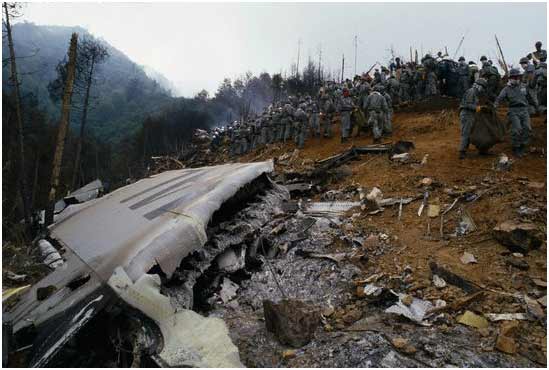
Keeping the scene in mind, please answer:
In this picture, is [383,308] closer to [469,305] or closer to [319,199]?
[469,305]

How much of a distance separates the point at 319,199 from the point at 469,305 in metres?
4.38

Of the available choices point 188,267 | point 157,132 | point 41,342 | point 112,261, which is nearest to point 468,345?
point 188,267

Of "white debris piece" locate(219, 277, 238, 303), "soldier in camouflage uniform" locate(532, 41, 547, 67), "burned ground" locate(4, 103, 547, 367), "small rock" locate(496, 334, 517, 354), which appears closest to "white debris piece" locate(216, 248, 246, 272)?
"burned ground" locate(4, 103, 547, 367)

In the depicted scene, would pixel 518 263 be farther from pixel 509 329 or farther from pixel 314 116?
pixel 314 116

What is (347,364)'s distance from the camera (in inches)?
119

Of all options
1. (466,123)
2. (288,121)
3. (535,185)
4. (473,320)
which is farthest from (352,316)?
(288,121)

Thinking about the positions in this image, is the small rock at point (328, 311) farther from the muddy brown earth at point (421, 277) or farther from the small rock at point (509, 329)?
the small rock at point (509, 329)

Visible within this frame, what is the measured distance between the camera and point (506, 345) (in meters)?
3.01

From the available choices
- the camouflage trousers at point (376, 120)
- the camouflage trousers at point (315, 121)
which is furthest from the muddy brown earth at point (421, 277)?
the camouflage trousers at point (315, 121)

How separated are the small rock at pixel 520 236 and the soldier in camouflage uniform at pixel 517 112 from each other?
3.60 meters

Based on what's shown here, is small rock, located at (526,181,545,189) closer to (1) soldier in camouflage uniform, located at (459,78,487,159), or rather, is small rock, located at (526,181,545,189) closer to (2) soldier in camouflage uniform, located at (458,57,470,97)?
(1) soldier in camouflage uniform, located at (459,78,487,159)

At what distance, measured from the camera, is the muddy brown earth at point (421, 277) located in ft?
10.2

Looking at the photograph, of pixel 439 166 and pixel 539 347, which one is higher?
pixel 439 166

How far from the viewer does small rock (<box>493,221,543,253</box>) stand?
14.4 ft
